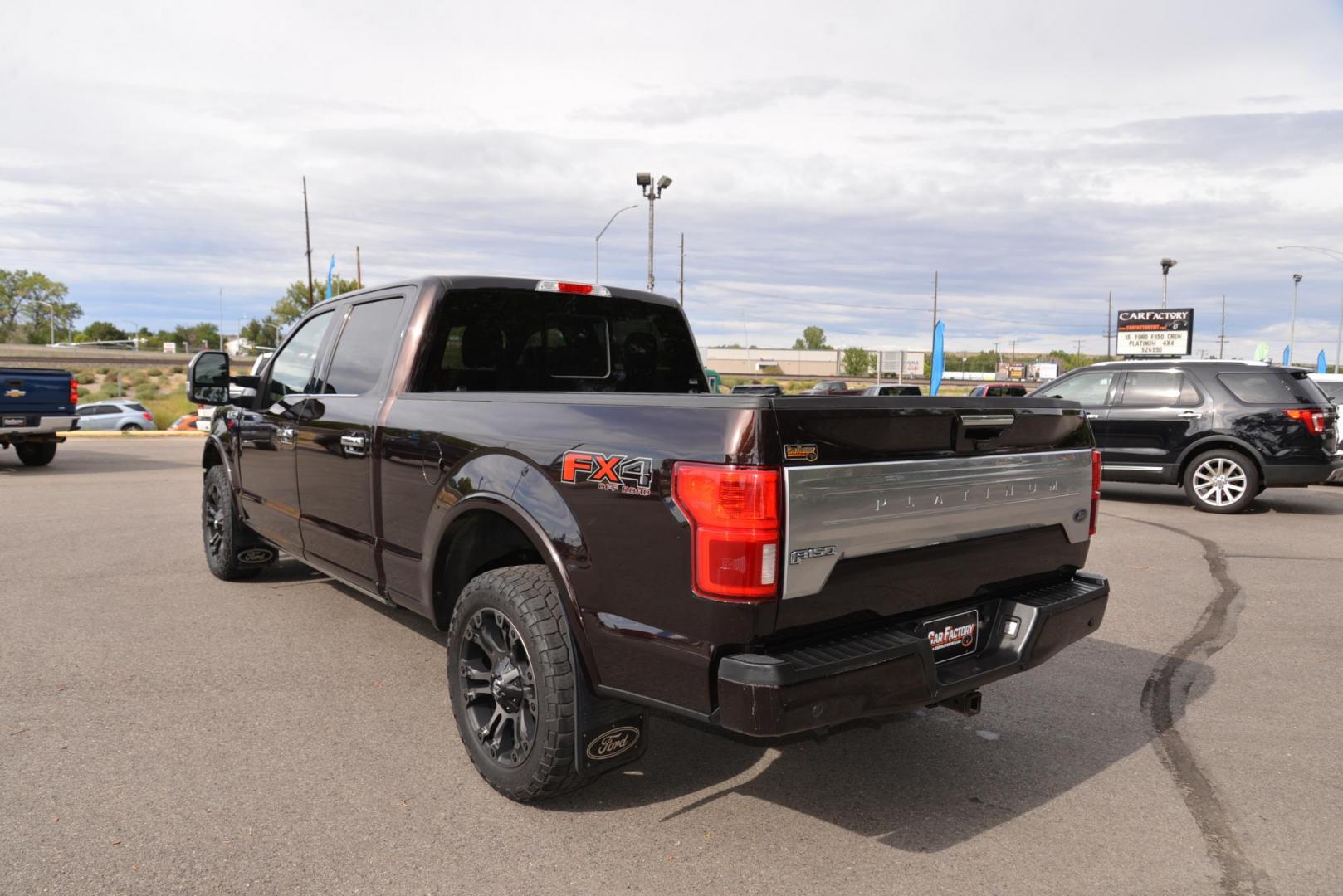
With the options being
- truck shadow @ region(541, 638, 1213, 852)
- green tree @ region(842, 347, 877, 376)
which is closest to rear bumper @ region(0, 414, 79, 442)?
truck shadow @ region(541, 638, 1213, 852)

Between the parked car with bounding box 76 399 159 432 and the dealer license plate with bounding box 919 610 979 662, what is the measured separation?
30516mm

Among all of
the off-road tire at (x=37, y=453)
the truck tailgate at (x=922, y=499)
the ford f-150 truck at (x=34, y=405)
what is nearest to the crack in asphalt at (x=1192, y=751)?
the truck tailgate at (x=922, y=499)

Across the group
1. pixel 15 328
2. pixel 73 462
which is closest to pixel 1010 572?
pixel 73 462

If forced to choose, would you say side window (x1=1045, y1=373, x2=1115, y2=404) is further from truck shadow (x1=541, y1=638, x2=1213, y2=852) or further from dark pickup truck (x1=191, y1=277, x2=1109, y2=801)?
dark pickup truck (x1=191, y1=277, x2=1109, y2=801)

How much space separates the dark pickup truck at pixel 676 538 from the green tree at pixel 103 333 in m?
148

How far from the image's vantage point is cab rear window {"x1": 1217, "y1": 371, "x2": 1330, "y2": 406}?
1038cm

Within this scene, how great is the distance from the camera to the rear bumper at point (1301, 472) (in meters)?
10.2

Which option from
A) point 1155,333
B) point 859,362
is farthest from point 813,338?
point 1155,333

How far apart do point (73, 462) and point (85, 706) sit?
45.5ft

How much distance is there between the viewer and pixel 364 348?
471 centimetres

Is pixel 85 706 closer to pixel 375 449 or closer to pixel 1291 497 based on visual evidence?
pixel 375 449

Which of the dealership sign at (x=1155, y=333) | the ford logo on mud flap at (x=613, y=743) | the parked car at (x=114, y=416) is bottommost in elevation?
the parked car at (x=114, y=416)

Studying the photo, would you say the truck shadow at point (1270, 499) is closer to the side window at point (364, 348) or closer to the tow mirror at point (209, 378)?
the side window at point (364, 348)

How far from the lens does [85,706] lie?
4242mm
